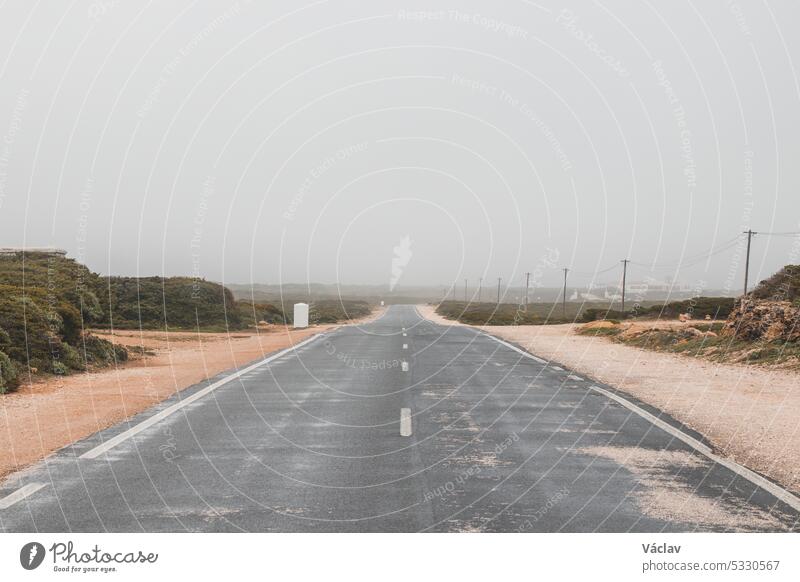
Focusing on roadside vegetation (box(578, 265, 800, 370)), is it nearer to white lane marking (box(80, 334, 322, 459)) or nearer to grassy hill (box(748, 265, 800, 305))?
grassy hill (box(748, 265, 800, 305))

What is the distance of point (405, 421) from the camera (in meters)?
10.7

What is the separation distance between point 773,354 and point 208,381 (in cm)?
1623

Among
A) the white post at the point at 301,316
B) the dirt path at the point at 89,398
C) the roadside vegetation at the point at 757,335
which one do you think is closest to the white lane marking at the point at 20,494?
the dirt path at the point at 89,398

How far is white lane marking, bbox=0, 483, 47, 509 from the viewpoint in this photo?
6.13 m

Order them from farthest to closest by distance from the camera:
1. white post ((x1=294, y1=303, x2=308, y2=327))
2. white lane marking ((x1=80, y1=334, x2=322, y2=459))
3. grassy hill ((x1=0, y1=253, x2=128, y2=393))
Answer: white post ((x1=294, y1=303, x2=308, y2=327)), grassy hill ((x1=0, y1=253, x2=128, y2=393)), white lane marking ((x1=80, y1=334, x2=322, y2=459))

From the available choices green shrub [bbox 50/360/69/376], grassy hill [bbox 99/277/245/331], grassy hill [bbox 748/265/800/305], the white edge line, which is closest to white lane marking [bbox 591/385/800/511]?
the white edge line

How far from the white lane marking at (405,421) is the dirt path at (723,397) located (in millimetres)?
4056

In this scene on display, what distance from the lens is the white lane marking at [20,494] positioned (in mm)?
6133

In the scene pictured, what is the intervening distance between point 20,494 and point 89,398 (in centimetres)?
738

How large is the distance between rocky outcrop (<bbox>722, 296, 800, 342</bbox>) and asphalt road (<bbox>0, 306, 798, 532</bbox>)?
1247cm

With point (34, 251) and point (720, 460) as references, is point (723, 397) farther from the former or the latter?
point (34, 251)
